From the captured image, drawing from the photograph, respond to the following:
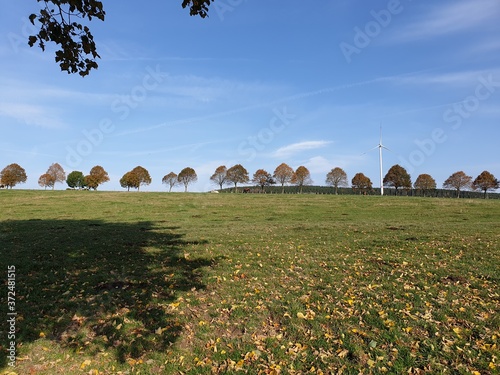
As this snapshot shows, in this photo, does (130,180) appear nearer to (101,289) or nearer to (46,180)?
(46,180)

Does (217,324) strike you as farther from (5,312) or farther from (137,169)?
(137,169)

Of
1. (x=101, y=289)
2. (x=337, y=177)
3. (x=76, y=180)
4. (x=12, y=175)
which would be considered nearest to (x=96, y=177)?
(x=76, y=180)

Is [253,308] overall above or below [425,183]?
below

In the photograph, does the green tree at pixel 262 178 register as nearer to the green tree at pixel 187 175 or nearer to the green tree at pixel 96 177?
the green tree at pixel 187 175

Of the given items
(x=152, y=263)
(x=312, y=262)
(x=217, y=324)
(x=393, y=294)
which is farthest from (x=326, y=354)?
(x=152, y=263)

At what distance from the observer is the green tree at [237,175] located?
452ft

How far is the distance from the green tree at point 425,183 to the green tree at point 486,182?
15.8 metres

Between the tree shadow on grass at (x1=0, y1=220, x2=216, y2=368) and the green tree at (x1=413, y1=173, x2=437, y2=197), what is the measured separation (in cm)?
14360

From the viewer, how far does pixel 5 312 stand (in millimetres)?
10734

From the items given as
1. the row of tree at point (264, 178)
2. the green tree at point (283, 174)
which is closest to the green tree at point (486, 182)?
the row of tree at point (264, 178)

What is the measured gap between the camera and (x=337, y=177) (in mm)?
145000

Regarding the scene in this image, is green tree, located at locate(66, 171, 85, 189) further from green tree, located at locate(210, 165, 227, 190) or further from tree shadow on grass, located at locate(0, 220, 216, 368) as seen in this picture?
tree shadow on grass, located at locate(0, 220, 216, 368)

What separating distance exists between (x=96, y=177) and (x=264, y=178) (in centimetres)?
7420

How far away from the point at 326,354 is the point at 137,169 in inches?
5556
